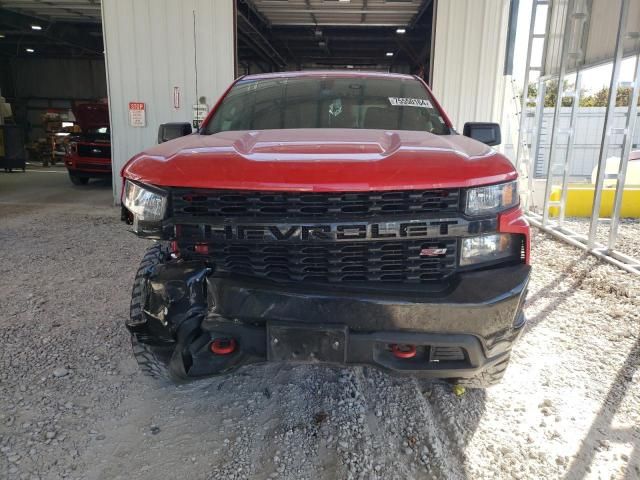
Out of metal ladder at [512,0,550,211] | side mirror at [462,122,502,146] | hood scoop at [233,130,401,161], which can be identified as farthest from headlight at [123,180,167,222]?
metal ladder at [512,0,550,211]

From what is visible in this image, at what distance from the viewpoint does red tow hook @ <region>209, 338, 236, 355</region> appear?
6.40ft

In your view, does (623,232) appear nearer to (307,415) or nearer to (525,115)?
(525,115)

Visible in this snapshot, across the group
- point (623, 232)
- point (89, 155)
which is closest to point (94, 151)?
point (89, 155)

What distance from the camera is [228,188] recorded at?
5.97 ft

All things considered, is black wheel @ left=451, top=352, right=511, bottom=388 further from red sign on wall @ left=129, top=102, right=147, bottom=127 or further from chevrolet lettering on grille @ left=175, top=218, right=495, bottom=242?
red sign on wall @ left=129, top=102, right=147, bottom=127

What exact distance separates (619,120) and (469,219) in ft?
43.6

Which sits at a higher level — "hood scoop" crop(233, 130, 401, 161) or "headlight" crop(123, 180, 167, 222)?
"hood scoop" crop(233, 130, 401, 161)

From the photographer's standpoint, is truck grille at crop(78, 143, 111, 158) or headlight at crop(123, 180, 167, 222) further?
truck grille at crop(78, 143, 111, 158)

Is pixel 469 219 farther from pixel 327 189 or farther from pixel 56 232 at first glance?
pixel 56 232

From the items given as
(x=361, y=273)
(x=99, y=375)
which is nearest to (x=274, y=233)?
(x=361, y=273)

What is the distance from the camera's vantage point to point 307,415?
7.65 ft

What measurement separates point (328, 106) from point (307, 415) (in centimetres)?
186

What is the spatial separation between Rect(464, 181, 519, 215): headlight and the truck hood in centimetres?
3

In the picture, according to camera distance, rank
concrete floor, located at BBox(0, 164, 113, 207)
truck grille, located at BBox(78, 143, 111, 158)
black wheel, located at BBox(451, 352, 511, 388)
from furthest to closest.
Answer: truck grille, located at BBox(78, 143, 111, 158) → concrete floor, located at BBox(0, 164, 113, 207) → black wheel, located at BBox(451, 352, 511, 388)
